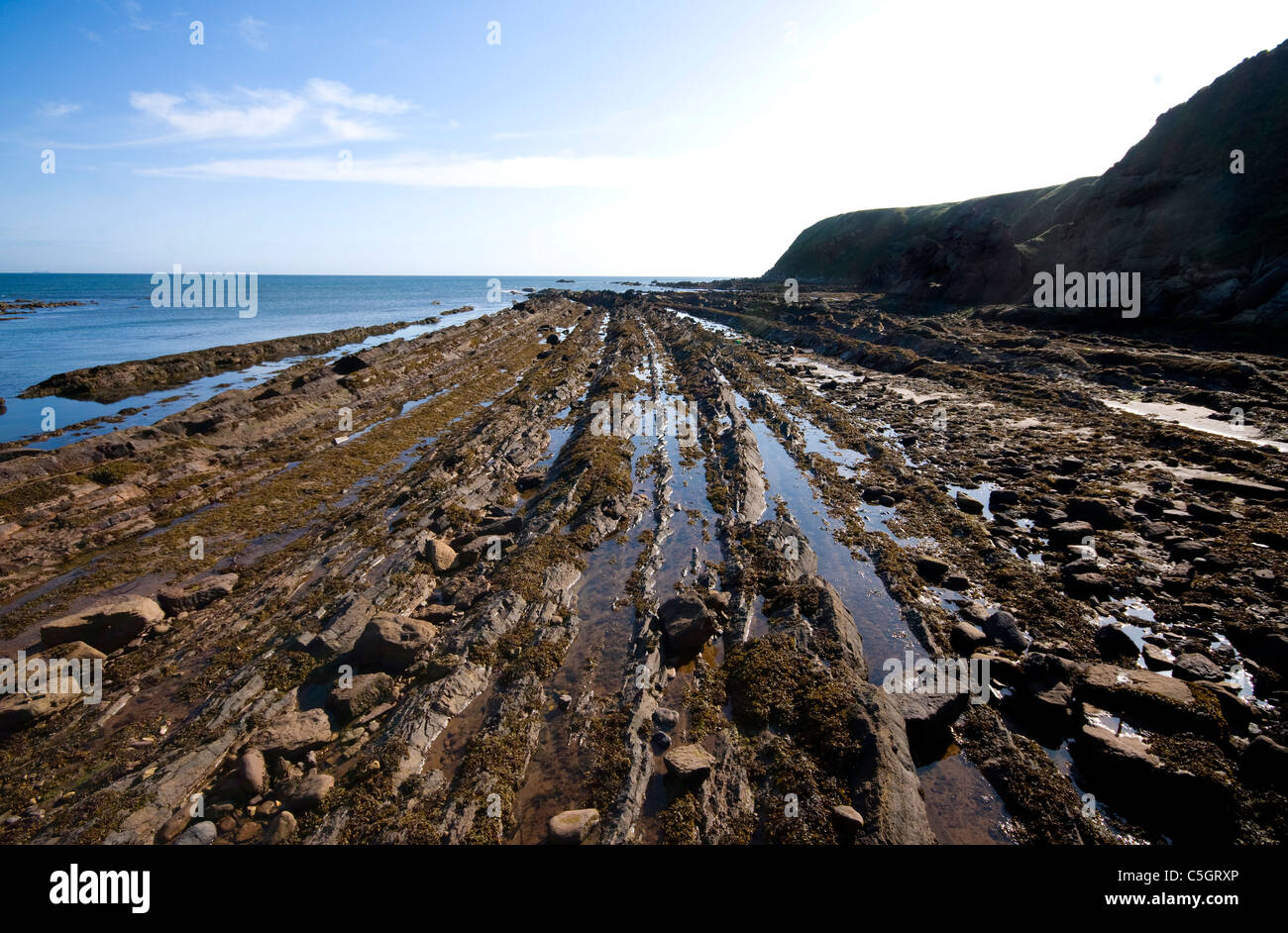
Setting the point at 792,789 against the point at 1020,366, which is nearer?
the point at 792,789

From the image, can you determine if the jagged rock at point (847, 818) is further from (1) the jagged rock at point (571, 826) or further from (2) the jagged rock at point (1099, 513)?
(2) the jagged rock at point (1099, 513)

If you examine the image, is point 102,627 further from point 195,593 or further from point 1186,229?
point 1186,229

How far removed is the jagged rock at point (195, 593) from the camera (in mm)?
14750

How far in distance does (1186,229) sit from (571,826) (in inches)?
3771

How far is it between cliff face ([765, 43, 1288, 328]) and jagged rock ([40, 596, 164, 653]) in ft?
249

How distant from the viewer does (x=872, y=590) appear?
15.7 meters

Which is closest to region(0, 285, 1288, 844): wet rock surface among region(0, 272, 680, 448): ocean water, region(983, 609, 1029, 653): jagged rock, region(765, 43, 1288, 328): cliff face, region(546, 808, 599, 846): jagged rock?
region(546, 808, 599, 846): jagged rock

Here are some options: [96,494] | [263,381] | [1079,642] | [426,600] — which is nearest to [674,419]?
[426,600]

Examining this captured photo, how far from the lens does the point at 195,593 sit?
50.1 ft

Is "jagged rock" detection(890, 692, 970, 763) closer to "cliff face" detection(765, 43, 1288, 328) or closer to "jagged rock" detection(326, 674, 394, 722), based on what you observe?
"jagged rock" detection(326, 674, 394, 722)

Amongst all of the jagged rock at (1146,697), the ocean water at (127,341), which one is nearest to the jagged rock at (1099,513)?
the jagged rock at (1146,697)

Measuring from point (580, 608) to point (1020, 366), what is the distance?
4708 cm

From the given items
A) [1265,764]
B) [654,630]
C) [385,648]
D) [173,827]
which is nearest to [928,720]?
[1265,764]
